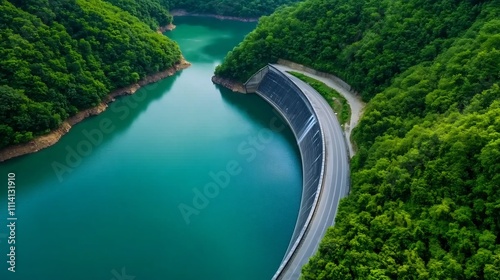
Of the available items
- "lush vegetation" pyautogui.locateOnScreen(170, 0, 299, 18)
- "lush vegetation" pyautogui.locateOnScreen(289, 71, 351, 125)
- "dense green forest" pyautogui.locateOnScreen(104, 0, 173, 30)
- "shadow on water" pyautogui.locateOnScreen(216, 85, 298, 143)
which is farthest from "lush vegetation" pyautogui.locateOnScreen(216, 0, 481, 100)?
"lush vegetation" pyautogui.locateOnScreen(170, 0, 299, 18)

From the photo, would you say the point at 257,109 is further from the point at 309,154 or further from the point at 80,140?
the point at 80,140

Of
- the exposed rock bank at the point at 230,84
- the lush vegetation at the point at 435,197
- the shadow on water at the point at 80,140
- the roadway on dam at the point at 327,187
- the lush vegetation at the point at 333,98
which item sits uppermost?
the lush vegetation at the point at 435,197

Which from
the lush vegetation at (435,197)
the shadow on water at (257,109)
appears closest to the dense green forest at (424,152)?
the lush vegetation at (435,197)

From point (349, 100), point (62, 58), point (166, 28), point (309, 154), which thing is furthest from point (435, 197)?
point (166, 28)

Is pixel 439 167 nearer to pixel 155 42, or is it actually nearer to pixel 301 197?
pixel 301 197

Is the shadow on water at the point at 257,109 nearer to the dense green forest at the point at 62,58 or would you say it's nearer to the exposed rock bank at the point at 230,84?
the exposed rock bank at the point at 230,84

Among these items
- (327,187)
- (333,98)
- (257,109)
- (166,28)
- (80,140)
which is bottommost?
(80,140)
